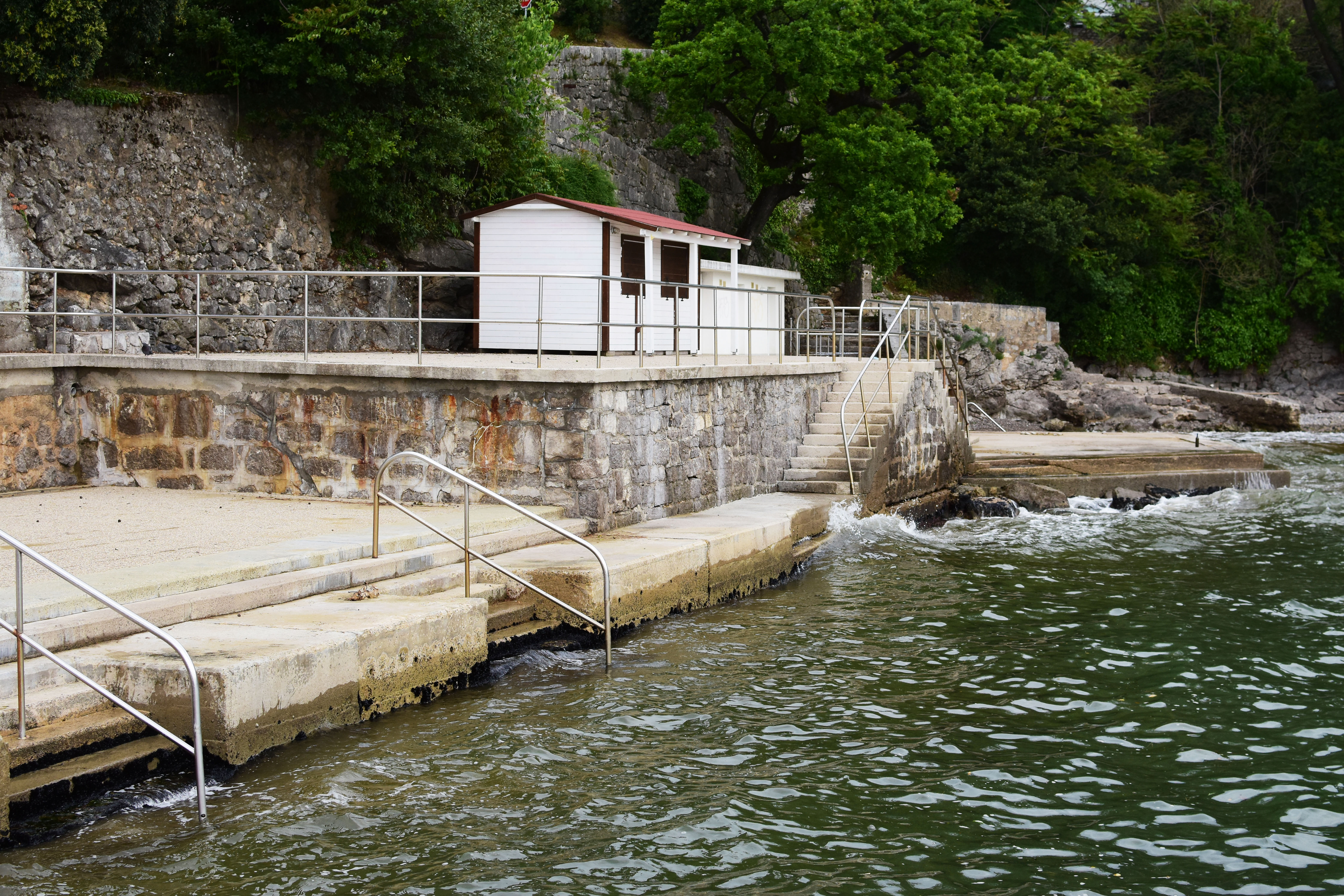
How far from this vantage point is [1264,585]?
12.7 meters

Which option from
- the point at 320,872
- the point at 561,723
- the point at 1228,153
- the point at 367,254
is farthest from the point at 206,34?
the point at 1228,153

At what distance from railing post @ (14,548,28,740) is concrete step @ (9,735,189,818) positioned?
0.25m

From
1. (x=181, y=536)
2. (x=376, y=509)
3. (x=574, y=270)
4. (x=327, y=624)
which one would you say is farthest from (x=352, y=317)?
(x=327, y=624)

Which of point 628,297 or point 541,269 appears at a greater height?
point 541,269

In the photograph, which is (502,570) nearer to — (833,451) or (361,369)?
(361,369)

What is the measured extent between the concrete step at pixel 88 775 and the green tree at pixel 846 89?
22645 mm

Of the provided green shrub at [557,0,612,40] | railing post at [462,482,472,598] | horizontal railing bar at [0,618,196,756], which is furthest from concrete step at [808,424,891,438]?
green shrub at [557,0,612,40]

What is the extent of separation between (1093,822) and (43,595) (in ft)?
20.2

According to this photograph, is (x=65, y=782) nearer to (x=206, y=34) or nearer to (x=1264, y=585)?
(x=1264, y=585)

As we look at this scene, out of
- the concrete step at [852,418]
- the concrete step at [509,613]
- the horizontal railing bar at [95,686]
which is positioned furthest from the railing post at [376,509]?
the concrete step at [852,418]

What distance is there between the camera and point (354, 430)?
12445 millimetres

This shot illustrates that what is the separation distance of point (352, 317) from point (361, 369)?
172 inches

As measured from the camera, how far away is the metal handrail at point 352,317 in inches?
473

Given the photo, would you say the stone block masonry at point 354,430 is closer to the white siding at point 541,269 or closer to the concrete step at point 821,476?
the concrete step at point 821,476
